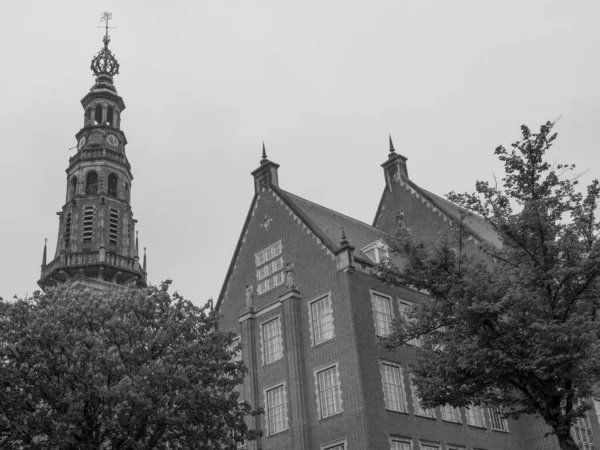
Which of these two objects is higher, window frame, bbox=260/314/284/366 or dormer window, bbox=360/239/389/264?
dormer window, bbox=360/239/389/264

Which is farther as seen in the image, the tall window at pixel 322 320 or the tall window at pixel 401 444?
the tall window at pixel 322 320

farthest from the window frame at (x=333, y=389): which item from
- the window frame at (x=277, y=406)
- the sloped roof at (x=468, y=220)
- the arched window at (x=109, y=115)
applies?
the arched window at (x=109, y=115)

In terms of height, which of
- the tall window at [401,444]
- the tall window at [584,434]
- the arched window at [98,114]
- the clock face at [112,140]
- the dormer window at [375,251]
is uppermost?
the arched window at [98,114]

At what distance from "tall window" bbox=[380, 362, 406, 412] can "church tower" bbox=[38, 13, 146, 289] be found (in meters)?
36.3

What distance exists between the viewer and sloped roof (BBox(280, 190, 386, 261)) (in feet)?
132

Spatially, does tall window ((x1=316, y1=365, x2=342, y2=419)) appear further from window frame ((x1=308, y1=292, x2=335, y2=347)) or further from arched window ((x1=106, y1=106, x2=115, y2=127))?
arched window ((x1=106, y1=106, x2=115, y2=127))

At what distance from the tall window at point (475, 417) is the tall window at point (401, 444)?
5244mm

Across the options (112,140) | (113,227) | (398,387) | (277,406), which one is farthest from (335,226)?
(112,140)

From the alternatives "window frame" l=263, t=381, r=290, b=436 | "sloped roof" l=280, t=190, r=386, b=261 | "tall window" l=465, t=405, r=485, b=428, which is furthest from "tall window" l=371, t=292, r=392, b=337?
"tall window" l=465, t=405, r=485, b=428

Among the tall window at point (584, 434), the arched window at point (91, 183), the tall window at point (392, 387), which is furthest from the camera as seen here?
→ the arched window at point (91, 183)

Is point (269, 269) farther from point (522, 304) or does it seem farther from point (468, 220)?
point (522, 304)

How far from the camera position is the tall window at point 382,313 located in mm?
37031

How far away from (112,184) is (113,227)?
5319 millimetres

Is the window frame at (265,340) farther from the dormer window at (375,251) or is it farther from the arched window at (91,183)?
the arched window at (91,183)
